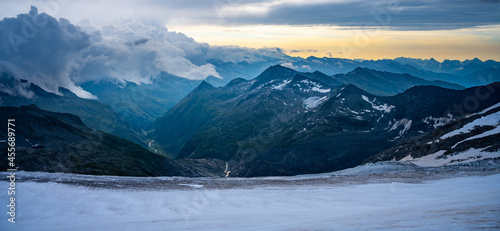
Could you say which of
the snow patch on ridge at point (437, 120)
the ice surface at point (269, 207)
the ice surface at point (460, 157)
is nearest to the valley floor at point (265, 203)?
the ice surface at point (269, 207)

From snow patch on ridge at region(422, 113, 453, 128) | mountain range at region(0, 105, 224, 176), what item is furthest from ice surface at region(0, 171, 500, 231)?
snow patch on ridge at region(422, 113, 453, 128)

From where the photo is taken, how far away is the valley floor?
26016 millimetres

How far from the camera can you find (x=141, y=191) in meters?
40.2

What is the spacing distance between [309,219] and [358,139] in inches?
5458

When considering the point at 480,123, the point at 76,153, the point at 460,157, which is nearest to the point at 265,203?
the point at 460,157

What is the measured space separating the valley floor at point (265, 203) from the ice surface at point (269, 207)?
91 mm

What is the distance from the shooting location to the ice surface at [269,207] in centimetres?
2536

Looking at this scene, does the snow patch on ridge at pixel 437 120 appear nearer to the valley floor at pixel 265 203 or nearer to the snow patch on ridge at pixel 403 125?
the snow patch on ridge at pixel 403 125

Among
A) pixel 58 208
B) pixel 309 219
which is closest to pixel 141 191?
pixel 58 208

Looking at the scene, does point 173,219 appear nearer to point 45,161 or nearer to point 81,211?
point 81,211

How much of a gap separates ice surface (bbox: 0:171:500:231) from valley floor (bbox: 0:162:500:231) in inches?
3.6

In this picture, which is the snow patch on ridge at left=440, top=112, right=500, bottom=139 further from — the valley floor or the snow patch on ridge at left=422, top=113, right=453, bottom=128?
the snow patch on ridge at left=422, top=113, right=453, bottom=128

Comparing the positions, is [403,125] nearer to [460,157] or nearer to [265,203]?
[460,157]

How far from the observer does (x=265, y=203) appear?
122ft
